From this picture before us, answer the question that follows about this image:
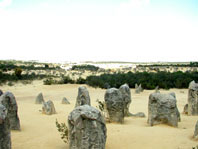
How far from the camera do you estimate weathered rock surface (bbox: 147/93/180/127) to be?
9.29 meters

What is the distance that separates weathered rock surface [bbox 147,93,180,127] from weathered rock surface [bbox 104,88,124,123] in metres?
1.31

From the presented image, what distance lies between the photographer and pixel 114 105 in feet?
33.1

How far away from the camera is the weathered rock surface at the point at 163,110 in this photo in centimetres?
929

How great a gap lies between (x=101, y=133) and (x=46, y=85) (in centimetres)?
2509

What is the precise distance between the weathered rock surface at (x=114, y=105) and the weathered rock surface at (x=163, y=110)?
1307 millimetres

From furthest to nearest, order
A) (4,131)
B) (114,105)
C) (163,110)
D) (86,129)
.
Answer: (114,105), (163,110), (86,129), (4,131)

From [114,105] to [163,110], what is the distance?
2043mm

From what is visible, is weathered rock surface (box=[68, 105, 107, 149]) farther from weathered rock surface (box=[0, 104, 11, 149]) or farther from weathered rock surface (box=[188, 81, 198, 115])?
weathered rock surface (box=[188, 81, 198, 115])

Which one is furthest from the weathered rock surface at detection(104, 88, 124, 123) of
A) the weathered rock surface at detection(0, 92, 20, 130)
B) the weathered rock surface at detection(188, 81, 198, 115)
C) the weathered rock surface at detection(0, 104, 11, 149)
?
the weathered rock surface at detection(0, 104, 11, 149)

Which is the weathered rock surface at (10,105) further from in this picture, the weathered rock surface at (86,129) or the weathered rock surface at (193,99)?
the weathered rock surface at (193,99)

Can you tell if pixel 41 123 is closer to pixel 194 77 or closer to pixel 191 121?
pixel 191 121

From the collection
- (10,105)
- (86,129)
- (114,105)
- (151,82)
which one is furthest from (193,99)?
(151,82)

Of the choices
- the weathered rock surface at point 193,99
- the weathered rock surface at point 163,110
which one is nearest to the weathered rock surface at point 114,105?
the weathered rock surface at point 163,110

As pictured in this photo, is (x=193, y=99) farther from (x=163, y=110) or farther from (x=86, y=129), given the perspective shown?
(x=86, y=129)
